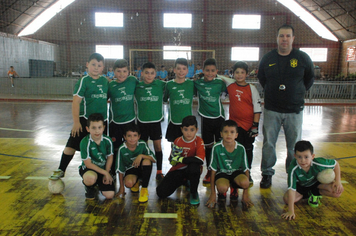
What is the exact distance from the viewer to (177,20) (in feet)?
65.9

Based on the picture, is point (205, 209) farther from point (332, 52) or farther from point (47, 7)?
point (332, 52)

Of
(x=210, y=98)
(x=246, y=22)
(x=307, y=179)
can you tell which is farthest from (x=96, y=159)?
(x=246, y=22)

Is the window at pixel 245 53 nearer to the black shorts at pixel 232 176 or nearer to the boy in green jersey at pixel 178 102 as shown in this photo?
the boy in green jersey at pixel 178 102

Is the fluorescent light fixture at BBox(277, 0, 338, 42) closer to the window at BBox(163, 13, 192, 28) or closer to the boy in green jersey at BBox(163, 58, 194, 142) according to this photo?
the window at BBox(163, 13, 192, 28)

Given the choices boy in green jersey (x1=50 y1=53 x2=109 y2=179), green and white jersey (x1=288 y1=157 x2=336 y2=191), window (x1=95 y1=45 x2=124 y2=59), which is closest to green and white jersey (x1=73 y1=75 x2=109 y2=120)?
boy in green jersey (x1=50 y1=53 x2=109 y2=179)

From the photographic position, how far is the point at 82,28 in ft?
65.2

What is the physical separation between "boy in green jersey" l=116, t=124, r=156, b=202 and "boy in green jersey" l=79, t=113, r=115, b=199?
121 millimetres

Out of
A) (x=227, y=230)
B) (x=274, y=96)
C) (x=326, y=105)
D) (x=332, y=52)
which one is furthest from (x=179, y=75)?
(x=332, y=52)

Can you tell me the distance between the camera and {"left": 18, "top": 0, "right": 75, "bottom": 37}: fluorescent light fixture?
19.5 metres

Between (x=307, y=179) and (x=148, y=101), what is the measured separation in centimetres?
196

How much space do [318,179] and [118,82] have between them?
8.04 feet

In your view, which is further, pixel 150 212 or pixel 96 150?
pixel 96 150

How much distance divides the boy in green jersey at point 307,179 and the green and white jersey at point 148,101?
5.44 feet

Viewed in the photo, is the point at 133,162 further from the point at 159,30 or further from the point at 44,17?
the point at 44,17
